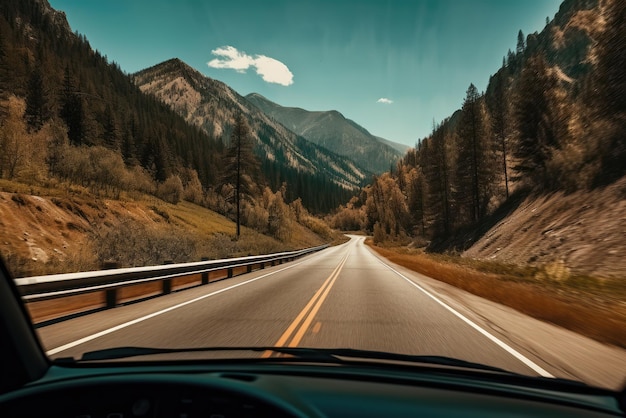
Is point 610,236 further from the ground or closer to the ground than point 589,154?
closer to the ground

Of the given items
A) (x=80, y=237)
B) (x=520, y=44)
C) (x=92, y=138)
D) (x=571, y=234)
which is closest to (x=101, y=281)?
(x=571, y=234)

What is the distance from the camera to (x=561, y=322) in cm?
846

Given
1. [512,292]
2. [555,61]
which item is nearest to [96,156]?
[512,292]

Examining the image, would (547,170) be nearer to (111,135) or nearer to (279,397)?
(279,397)

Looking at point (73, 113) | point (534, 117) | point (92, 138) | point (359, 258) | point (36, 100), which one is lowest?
point (359, 258)

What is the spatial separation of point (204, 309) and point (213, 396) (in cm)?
819

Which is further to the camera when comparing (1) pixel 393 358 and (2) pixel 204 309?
(2) pixel 204 309

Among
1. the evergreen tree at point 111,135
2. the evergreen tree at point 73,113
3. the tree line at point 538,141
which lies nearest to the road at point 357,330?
the tree line at point 538,141

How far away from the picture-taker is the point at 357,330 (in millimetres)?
7680

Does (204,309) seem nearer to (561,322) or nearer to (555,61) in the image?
(561,322)

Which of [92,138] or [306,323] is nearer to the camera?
[306,323]

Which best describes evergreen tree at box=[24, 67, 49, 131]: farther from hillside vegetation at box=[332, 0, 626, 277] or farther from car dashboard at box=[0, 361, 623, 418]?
car dashboard at box=[0, 361, 623, 418]

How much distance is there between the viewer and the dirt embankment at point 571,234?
19.0 metres

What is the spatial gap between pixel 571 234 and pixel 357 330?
21562 mm
